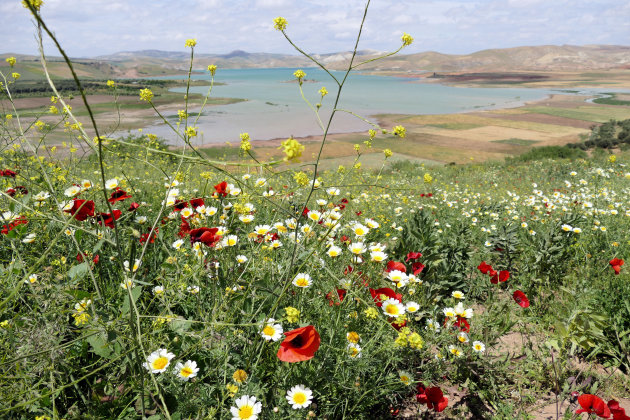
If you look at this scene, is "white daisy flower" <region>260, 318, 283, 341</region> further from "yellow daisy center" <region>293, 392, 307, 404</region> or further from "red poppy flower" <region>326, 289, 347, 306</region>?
"red poppy flower" <region>326, 289, 347, 306</region>

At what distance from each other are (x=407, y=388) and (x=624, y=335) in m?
1.76

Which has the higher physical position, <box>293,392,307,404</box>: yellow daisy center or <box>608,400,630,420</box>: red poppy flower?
<box>608,400,630,420</box>: red poppy flower

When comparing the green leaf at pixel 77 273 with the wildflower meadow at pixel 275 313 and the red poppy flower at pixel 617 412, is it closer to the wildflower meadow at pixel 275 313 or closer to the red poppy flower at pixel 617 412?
the wildflower meadow at pixel 275 313

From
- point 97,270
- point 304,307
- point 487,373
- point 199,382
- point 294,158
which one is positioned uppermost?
point 294,158

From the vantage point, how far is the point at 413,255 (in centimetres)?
271

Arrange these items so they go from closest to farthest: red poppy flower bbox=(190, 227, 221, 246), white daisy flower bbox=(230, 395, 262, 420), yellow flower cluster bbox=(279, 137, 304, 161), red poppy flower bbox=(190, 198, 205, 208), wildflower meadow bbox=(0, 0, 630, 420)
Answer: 1. yellow flower cluster bbox=(279, 137, 304, 161)
2. white daisy flower bbox=(230, 395, 262, 420)
3. wildflower meadow bbox=(0, 0, 630, 420)
4. red poppy flower bbox=(190, 227, 221, 246)
5. red poppy flower bbox=(190, 198, 205, 208)

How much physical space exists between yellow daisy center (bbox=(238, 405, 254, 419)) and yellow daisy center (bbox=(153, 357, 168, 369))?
384 millimetres

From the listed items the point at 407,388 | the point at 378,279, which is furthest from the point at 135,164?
the point at 407,388

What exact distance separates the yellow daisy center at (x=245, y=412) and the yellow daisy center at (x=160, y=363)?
1.26 feet

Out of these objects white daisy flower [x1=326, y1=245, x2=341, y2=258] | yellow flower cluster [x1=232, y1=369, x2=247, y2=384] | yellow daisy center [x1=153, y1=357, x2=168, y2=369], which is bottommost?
yellow flower cluster [x1=232, y1=369, x2=247, y2=384]

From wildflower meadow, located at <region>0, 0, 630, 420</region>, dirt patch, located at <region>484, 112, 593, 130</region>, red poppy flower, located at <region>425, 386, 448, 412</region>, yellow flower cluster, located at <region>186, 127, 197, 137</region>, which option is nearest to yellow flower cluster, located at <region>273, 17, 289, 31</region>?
wildflower meadow, located at <region>0, 0, 630, 420</region>

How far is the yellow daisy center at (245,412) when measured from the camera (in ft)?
4.57

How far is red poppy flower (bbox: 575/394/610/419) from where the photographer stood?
1.41m

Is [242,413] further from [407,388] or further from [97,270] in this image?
[97,270]
